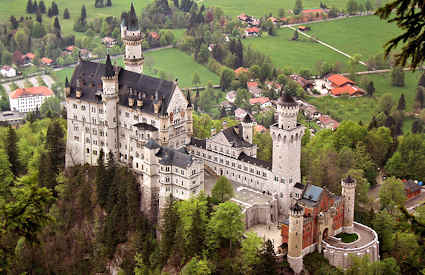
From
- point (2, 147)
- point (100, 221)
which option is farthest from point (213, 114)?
point (100, 221)

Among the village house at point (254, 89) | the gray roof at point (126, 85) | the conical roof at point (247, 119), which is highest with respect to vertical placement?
the gray roof at point (126, 85)

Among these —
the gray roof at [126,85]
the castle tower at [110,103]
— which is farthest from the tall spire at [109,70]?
the gray roof at [126,85]

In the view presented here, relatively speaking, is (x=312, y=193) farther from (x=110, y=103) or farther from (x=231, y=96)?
(x=231, y=96)

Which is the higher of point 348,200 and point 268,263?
point 348,200

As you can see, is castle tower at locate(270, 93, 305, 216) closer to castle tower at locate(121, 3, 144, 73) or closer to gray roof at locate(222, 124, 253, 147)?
gray roof at locate(222, 124, 253, 147)

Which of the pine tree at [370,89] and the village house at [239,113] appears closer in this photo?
the village house at [239,113]

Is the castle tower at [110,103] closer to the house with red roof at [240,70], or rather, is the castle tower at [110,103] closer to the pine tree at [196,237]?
the pine tree at [196,237]

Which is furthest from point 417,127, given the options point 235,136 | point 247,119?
point 235,136

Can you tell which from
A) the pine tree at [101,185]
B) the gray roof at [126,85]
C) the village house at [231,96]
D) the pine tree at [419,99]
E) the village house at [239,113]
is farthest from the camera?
the village house at [231,96]
